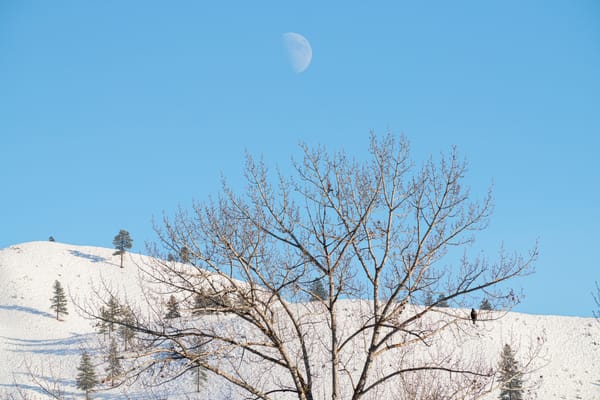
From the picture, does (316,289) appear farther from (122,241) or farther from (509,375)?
(122,241)

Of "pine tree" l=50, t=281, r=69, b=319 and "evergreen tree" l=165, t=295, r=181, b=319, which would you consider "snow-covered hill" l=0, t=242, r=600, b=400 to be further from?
"evergreen tree" l=165, t=295, r=181, b=319

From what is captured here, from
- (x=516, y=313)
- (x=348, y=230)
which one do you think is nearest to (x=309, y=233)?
(x=348, y=230)

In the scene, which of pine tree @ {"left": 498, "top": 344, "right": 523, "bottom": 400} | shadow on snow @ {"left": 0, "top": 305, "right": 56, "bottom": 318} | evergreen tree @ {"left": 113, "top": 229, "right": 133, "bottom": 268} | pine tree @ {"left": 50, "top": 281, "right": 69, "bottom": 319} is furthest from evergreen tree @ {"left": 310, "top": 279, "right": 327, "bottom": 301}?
evergreen tree @ {"left": 113, "top": 229, "right": 133, "bottom": 268}

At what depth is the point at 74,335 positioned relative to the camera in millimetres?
59719

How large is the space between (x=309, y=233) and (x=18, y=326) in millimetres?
65785

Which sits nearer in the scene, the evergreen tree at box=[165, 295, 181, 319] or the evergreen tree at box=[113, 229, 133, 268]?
the evergreen tree at box=[165, 295, 181, 319]

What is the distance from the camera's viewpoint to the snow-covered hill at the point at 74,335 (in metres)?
38.2

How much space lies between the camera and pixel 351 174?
11.6 m

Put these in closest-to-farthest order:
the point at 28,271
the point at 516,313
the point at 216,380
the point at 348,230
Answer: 1. the point at 348,230
2. the point at 216,380
3. the point at 516,313
4. the point at 28,271

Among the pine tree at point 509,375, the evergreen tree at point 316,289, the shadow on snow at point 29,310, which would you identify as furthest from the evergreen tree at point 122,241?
the evergreen tree at point 316,289

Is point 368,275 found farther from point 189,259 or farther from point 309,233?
point 189,259

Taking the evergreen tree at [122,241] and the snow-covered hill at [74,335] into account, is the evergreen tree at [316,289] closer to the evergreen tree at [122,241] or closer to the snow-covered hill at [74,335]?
the snow-covered hill at [74,335]

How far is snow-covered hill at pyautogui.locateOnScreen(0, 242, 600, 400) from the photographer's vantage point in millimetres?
38156

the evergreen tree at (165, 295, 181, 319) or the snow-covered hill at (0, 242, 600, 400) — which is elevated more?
the snow-covered hill at (0, 242, 600, 400)
